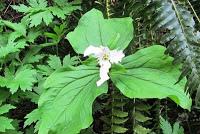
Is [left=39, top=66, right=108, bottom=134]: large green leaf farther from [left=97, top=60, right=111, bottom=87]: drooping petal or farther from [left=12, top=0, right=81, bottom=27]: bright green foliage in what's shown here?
[left=12, top=0, right=81, bottom=27]: bright green foliage

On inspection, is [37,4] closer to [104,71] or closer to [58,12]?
[58,12]

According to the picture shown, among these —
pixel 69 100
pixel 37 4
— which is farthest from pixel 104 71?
pixel 37 4

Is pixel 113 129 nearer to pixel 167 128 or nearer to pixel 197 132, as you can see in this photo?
pixel 167 128

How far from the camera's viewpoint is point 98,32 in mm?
1762

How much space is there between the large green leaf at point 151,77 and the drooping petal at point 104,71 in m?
0.10

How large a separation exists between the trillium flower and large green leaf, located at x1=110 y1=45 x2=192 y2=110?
0.34 ft

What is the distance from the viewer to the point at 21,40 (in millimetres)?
1969

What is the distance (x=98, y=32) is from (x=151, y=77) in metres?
0.44

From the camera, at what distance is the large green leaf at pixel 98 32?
1.72 m

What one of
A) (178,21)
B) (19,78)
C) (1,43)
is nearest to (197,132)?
(178,21)

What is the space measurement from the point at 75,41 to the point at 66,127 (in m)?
Result: 0.52

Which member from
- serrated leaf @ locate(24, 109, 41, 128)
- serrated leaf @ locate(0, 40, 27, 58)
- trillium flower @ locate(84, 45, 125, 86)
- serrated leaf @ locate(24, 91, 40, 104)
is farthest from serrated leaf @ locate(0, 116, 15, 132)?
trillium flower @ locate(84, 45, 125, 86)

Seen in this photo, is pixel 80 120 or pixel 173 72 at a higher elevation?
pixel 173 72

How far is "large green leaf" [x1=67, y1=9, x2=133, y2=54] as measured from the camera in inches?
67.9
